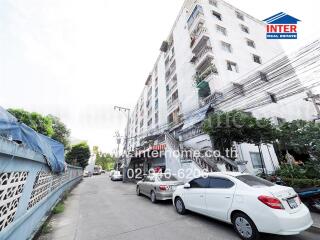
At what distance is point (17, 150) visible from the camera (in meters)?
2.88

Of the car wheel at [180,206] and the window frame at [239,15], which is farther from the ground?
the window frame at [239,15]

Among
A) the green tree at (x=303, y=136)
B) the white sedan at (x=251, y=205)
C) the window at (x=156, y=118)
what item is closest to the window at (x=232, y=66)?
the green tree at (x=303, y=136)

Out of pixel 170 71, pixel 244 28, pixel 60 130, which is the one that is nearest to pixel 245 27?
pixel 244 28

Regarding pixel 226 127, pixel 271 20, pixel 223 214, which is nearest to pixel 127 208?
pixel 223 214

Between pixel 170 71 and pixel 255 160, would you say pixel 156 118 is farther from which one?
pixel 255 160

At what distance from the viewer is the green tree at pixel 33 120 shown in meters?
16.0

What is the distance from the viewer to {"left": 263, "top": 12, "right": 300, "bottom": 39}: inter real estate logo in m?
12.4

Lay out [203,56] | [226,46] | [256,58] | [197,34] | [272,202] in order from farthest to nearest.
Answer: [256,58]
[197,34]
[226,46]
[203,56]
[272,202]

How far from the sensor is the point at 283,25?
42.7ft

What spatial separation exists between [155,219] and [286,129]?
8798 mm

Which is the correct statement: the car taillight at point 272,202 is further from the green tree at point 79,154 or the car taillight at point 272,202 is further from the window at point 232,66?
the green tree at point 79,154

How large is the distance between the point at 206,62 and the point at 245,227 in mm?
16560

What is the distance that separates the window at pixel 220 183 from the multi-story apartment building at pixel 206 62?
944 cm

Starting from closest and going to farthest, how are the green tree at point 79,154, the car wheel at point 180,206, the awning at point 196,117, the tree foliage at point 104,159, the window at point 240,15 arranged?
the car wheel at point 180,206 < the awning at point 196,117 < the window at point 240,15 < the green tree at point 79,154 < the tree foliage at point 104,159
